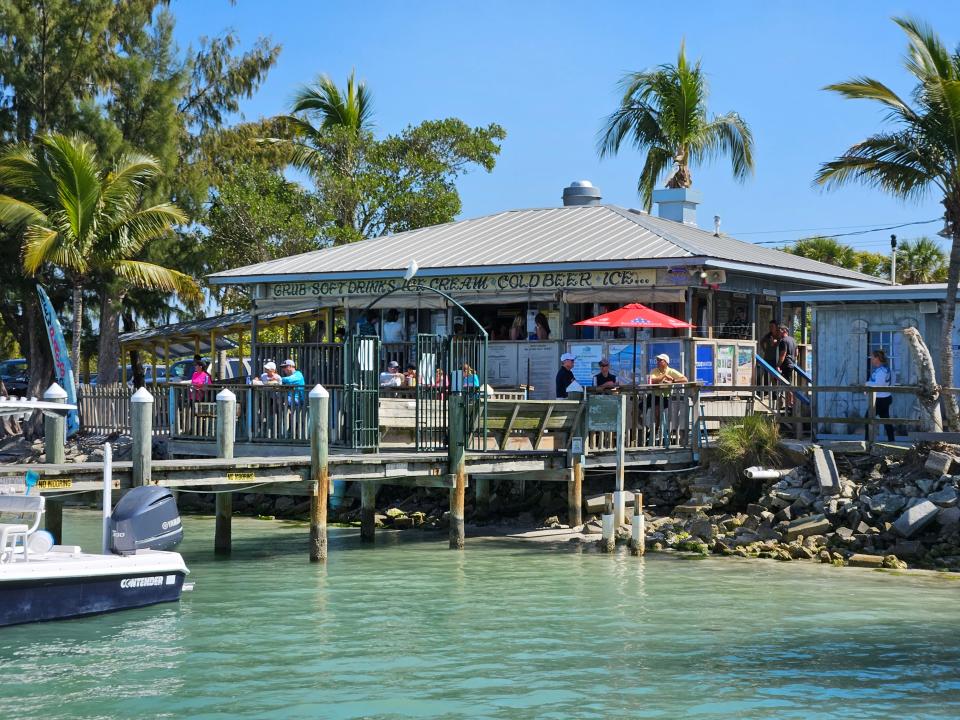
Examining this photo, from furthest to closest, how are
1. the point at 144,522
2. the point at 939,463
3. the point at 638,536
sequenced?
the point at 939,463, the point at 638,536, the point at 144,522

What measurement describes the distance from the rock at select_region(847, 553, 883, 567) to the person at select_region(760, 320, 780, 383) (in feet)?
26.1

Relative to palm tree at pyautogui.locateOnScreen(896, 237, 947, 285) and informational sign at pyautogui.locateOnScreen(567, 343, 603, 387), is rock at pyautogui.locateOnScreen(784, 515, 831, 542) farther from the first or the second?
palm tree at pyautogui.locateOnScreen(896, 237, 947, 285)

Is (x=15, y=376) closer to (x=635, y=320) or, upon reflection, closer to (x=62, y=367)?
(x=62, y=367)

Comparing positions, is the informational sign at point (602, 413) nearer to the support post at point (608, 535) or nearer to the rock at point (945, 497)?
the support post at point (608, 535)

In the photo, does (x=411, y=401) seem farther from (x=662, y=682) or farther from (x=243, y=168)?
(x=243, y=168)

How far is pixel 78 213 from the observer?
30.9 m

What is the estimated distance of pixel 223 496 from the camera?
20.1 metres

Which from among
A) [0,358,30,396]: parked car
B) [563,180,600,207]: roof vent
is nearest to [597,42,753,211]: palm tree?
[563,180,600,207]: roof vent

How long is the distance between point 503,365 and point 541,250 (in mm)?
2381

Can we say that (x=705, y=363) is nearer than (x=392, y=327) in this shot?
Yes

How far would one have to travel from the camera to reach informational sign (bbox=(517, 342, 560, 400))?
83.9 feet

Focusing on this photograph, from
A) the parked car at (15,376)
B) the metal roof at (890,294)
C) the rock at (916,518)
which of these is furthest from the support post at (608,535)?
the parked car at (15,376)

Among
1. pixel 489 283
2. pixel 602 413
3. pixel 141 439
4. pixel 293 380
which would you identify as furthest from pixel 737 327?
pixel 141 439

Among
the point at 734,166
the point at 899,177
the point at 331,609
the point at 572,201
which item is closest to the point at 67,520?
the point at 331,609
